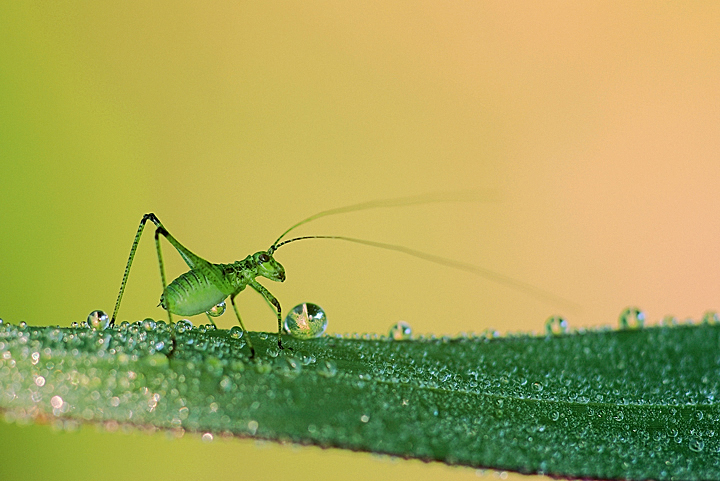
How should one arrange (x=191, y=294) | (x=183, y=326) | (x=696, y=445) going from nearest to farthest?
(x=696, y=445)
(x=183, y=326)
(x=191, y=294)

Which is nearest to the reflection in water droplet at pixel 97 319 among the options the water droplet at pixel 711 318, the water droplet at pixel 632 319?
the water droplet at pixel 632 319

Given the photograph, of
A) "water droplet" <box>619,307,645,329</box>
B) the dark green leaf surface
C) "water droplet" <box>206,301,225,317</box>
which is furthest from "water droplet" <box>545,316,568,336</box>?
"water droplet" <box>206,301,225,317</box>

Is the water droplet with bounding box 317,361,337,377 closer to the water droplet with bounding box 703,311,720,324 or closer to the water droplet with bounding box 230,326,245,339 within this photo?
the water droplet with bounding box 230,326,245,339

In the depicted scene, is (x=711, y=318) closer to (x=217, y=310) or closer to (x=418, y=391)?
(x=418, y=391)

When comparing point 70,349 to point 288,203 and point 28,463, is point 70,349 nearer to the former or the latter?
point 28,463

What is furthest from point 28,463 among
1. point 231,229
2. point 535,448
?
point 535,448

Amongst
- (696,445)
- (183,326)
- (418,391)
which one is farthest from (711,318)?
(183,326)
